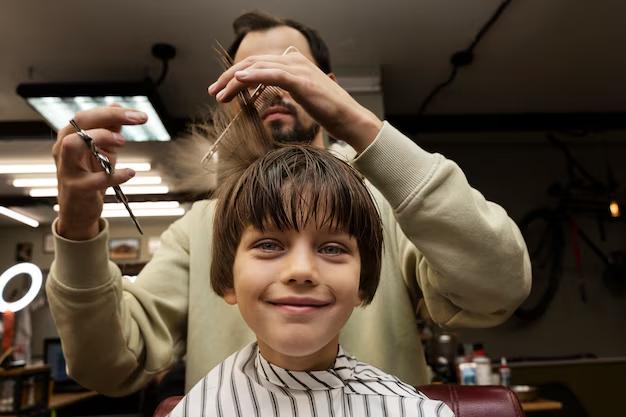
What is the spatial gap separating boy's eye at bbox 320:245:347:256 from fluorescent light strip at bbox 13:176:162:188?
40 centimetres

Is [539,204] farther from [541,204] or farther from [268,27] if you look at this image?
[268,27]

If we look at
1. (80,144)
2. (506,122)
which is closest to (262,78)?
(80,144)

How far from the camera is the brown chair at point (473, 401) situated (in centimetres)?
103

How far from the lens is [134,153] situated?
3.95 feet

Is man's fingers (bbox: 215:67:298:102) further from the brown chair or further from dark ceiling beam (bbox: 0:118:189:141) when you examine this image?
the brown chair

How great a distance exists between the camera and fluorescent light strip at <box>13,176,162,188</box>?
941 mm

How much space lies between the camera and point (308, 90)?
0.77 metres

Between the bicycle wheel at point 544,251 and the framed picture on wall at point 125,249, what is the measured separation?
15.3 ft

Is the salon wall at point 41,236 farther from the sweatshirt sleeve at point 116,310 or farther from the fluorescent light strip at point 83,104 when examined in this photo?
the fluorescent light strip at point 83,104

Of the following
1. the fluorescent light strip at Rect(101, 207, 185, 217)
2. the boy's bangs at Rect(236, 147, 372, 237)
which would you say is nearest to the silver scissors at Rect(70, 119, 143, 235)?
the fluorescent light strip at Rect(101, 207, 185, 217)

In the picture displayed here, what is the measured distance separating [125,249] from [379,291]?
663 millimetres

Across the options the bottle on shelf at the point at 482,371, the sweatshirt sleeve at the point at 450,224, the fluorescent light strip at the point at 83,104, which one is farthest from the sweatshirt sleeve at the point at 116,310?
the bottle on shelf at the point at 482,371

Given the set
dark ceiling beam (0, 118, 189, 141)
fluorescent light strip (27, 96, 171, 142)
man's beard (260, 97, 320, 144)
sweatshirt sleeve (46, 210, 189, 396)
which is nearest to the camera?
sweatshirt sleeve (46, 210, 189, 396)

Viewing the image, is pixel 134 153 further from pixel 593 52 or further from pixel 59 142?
pixel 593 52
